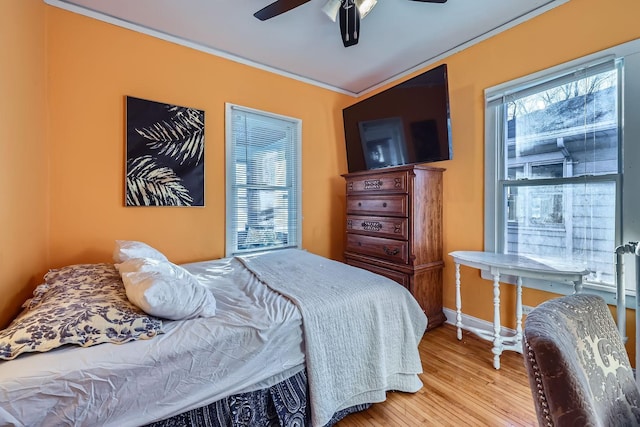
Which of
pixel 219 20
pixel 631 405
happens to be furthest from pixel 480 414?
pixel 219 20

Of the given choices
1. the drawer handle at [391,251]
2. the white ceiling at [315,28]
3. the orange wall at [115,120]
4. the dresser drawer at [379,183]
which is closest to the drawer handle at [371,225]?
the drawer handle at [391,251]

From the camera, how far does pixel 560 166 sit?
2.13m

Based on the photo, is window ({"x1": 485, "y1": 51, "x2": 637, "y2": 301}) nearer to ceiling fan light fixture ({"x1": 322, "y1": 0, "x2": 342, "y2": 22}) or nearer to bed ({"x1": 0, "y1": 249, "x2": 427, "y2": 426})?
bed ({"x1": 0, "y1": 249, "x2": 427, "y2": 426})

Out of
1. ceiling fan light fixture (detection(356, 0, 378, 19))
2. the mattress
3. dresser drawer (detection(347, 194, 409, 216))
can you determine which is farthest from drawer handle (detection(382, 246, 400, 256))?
ceiling fan light fixture (detection(356, 0, 378, 19))

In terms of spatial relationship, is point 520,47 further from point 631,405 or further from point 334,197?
point 631,405

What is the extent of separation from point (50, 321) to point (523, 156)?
3194 mm

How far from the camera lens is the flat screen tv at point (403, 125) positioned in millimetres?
2443

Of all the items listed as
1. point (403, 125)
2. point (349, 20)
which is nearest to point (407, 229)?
point (403, 125)

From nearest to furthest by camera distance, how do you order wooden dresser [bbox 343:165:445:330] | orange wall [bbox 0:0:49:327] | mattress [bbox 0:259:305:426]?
1. mattress [bbox 0:259:305:426]
2. orange wall [bbox 0:0:49:327]
3. wooden dresser [bbox 343:165:445:330]

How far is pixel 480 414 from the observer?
1612 millimetres

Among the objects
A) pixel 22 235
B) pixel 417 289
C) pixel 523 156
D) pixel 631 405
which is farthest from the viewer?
pixel 417 289

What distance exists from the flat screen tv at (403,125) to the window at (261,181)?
0.73 m

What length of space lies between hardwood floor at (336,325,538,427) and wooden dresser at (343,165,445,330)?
569 millimetres

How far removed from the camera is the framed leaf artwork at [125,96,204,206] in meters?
2.31
